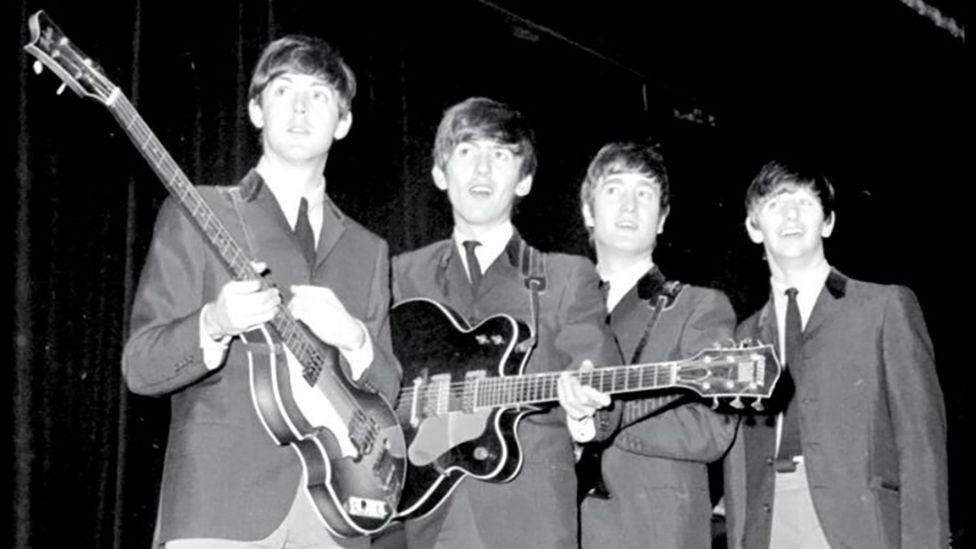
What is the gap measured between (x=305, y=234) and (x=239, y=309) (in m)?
0.48

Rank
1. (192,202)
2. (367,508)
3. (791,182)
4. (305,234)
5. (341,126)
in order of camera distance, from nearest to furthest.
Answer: (192,202)
(367,508)
(305,234)
(341,126)
(791,182)

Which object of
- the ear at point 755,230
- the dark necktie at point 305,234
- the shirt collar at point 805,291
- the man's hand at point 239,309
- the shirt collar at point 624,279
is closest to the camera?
the man's hand at point 239,309

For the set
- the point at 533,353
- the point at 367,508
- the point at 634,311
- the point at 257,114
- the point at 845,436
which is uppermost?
the point at 257,114

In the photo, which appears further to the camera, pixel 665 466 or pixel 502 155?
pixel 502 155

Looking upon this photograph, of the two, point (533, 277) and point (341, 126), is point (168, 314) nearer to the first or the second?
point (341, 126)

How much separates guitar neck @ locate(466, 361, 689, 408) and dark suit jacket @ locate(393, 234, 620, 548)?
0.30ft

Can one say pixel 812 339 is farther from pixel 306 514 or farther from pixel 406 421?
pixel 306 514

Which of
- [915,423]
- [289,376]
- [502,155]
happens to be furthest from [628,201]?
[289,376]

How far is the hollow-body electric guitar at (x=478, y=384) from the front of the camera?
2.82m

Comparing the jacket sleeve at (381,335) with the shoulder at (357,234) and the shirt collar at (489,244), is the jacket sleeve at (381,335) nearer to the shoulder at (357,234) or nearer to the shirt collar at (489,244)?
the shoulder at (357,234)

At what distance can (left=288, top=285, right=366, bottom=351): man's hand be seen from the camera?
8.04ft

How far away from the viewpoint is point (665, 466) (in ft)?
10.4

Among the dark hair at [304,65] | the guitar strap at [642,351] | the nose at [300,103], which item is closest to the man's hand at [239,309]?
the nose at [300,103]

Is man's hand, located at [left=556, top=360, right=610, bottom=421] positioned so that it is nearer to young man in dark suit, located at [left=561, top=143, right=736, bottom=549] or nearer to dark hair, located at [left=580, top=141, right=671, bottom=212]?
young man in dark suit, located at [left=561, top=143, right=736, bottom=549]
